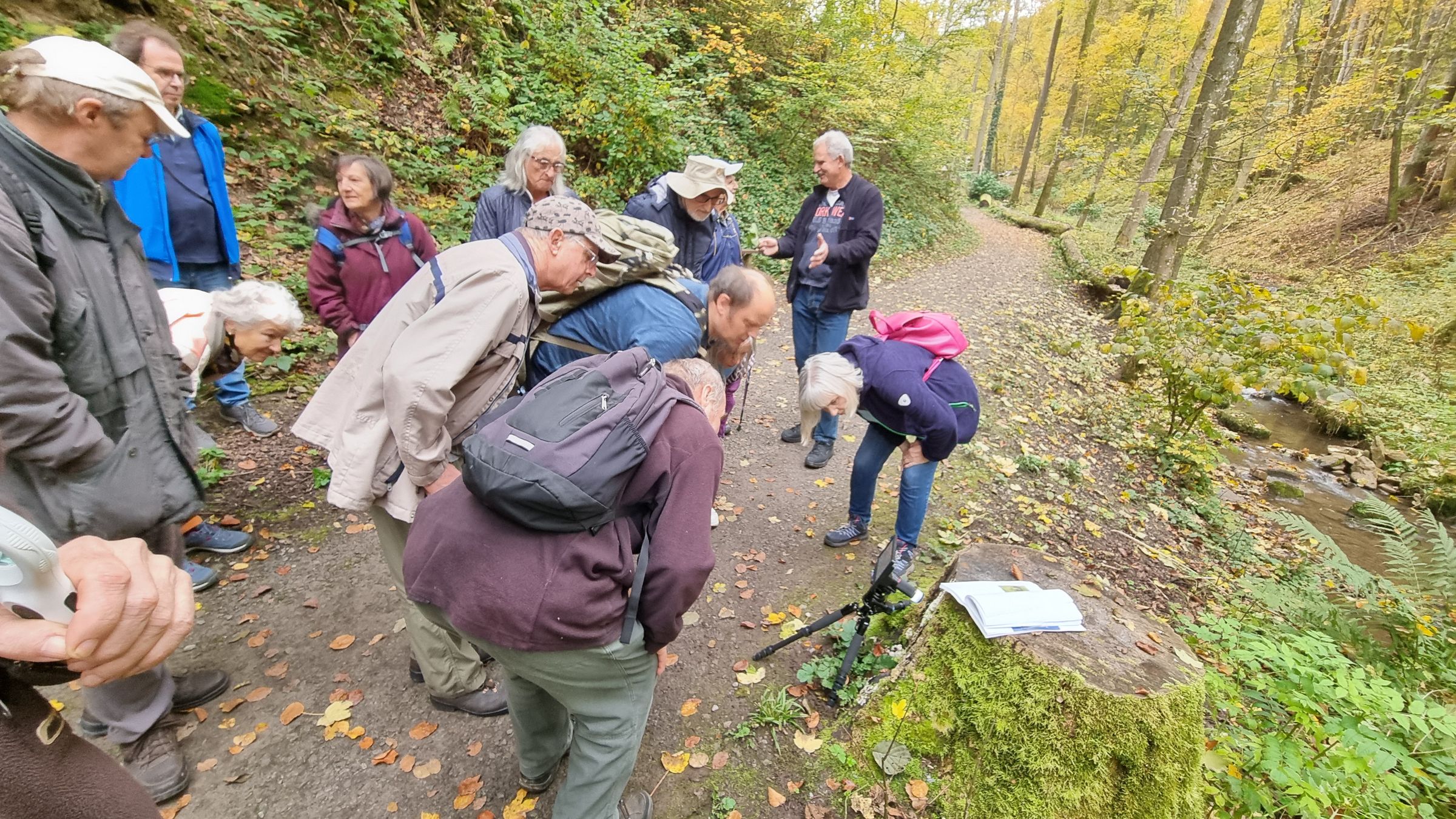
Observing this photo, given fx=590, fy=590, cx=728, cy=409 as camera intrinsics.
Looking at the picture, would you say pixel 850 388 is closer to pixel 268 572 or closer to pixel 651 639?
pixel 651 639

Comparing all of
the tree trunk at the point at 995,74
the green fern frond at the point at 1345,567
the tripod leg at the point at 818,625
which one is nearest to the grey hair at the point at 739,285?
the tripod leg at the point at 818,625

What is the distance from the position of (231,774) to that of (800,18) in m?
15.6

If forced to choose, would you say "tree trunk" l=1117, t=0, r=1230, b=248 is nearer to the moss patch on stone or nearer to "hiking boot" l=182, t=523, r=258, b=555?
the moss patch on stone

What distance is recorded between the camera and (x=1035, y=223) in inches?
Answer: 904

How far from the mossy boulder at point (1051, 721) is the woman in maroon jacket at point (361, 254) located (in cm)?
347

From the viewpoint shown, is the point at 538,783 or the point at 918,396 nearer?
the point at 538,783

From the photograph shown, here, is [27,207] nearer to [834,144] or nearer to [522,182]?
[522,182]

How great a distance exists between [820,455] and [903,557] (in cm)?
169

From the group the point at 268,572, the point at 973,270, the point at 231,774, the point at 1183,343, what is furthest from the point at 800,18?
the point at 231,774

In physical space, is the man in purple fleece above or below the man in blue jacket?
below

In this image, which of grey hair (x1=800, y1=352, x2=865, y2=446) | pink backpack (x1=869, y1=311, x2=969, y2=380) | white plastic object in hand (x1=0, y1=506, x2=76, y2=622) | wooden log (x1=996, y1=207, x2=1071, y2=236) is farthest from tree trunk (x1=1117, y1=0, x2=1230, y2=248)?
white plastic object in hand (x1=0, y1=506, x2=76, y2=622)

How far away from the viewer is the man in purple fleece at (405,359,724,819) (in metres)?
1.54

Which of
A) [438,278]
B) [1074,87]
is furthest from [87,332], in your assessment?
[1074,87]

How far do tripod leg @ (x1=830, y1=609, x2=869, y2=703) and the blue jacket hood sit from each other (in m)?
1.08
